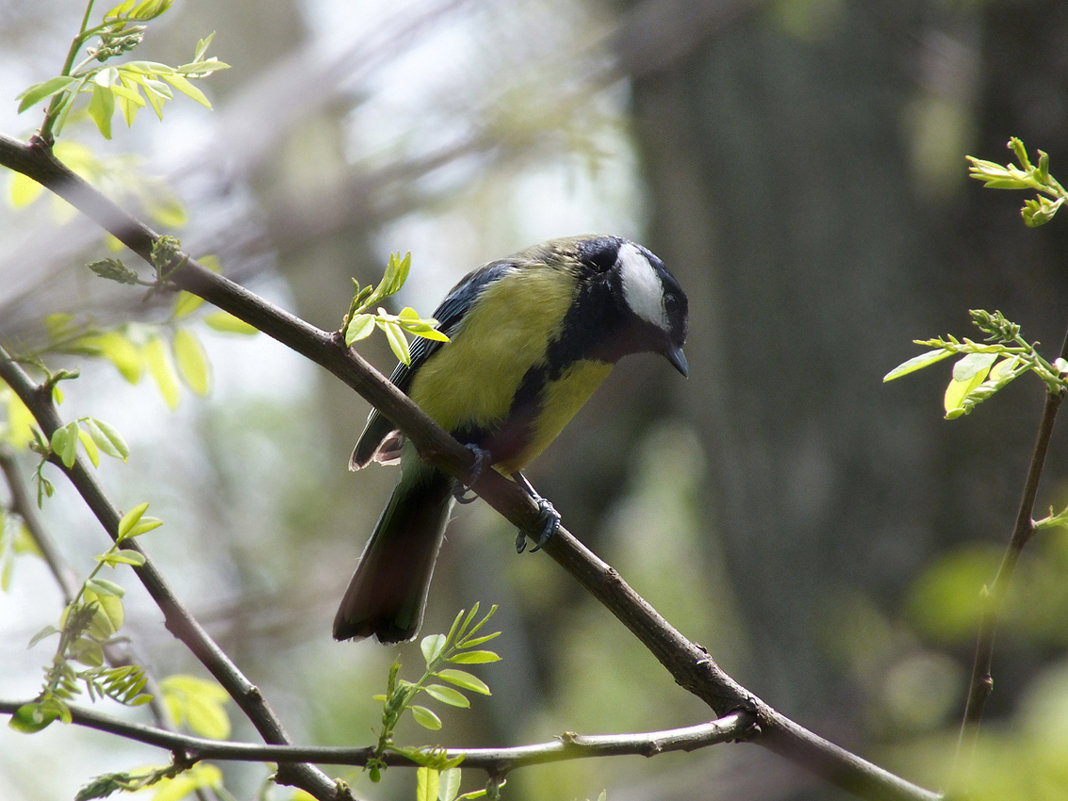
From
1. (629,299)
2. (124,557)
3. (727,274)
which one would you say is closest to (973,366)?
(124,557)

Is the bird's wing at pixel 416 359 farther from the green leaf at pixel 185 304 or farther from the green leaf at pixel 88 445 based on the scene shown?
the green leaf at pixel 88 445

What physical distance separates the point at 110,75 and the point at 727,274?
4321mm

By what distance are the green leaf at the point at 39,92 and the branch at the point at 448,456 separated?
3.0 inches

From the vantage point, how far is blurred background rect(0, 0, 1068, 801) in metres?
3.69

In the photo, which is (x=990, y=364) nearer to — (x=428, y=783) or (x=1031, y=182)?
(x=1031, y=182)

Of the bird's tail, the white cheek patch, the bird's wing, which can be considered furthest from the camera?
the white cheek patch

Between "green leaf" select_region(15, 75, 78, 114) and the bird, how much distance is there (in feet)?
5.00

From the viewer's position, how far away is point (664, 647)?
1.63m

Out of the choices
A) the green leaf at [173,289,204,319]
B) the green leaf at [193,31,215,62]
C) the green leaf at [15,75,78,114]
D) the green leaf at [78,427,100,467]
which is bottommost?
the green leaf at [78,427,100,467]

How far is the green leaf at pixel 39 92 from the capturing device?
48.5 inches

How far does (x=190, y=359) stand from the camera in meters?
1.96

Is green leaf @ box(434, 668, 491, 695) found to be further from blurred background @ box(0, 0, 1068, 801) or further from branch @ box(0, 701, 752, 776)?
blurred background @ box(0, 0, 1068, 801)

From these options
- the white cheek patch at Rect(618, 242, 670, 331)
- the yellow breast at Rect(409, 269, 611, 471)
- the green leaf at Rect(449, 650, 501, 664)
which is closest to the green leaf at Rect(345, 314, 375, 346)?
the green leaf at Rect(449, 650, 501, 664)

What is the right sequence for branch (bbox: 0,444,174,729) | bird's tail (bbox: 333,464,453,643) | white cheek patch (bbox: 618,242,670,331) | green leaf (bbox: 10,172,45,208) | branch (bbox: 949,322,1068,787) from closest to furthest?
branch (bbox: 949,322,1068,787)
branch (bbox: 0,444,174,729)
green leaf (bbox: 10,172,45,208)
bird's tail (bbox: 333,464,453,643)
white cheek patch (bbox: 618,242,670,331)
